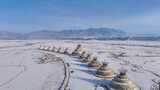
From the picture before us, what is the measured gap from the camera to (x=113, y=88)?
18.8m

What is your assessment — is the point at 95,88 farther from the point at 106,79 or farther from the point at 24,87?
the point at 24,87

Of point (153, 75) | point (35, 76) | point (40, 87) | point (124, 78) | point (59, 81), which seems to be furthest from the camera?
point (153, 75)

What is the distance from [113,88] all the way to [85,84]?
3.32 m

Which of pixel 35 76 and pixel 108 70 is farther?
pixel 35 76

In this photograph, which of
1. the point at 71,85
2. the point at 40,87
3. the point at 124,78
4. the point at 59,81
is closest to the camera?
the point at 124,78

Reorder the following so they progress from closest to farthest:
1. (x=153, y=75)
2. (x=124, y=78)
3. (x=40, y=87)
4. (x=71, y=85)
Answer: (x=124, y=78)
(x=71, y=85)
(x=40, y=87)
(x=153, y=75)

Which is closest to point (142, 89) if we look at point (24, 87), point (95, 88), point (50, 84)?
point (95, 88)

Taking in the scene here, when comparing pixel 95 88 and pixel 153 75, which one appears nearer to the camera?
pixel 95 88

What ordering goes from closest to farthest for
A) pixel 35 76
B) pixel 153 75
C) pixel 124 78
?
1. pixel 124 78
2. pixel 35 76
3. pixel 153 75

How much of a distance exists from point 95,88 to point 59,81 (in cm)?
518

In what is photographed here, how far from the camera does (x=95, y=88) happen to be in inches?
772

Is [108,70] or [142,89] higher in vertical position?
[108,70]

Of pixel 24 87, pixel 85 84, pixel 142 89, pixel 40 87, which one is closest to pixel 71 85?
pixel 85 84

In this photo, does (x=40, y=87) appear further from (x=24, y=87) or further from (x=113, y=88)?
(x=113, y=88)
